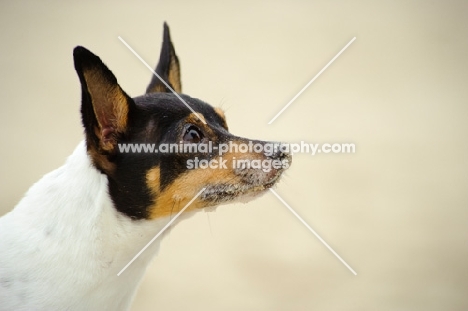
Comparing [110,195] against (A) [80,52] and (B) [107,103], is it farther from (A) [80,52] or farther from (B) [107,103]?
(A) [80,52]

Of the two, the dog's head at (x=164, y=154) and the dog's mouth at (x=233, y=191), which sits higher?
the dog's head at (x=164, y=154)

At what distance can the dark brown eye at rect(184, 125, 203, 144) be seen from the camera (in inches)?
201

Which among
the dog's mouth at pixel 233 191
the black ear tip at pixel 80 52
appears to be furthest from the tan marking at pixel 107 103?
the dog's mouth at pixel 233 191

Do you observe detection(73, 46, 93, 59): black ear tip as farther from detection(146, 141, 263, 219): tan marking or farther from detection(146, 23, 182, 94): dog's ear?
detection(146, 23, 182, 94): dog's ear

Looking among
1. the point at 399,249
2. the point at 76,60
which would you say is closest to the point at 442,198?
the point at 399,249

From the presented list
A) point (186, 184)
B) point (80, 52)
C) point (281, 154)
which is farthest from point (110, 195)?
point (281, 154)

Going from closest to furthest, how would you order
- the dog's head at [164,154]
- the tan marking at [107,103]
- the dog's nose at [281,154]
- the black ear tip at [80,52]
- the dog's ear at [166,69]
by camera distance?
the black ear tip at [80,52], the tan marking at [107,103], the dog's head at [164,154], the dog's nose at [281,154], the dog's ear at [166,69]

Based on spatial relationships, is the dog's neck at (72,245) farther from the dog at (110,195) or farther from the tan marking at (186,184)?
the tan marking at (186,184)

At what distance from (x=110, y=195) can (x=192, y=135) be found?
763 mm

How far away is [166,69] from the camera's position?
19.4ft

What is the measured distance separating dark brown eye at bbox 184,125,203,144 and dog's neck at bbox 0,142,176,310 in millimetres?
674

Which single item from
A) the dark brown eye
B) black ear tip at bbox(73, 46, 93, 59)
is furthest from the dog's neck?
black ear tip at bbox(73, 46, 93, 59)

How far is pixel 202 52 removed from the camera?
1728 cm

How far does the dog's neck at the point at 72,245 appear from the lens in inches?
189
